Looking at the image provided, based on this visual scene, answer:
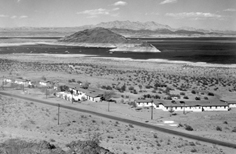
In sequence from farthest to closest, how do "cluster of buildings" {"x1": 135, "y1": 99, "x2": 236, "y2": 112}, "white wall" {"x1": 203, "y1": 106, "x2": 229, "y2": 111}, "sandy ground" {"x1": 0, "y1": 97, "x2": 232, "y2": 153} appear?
"white wall" {"x1": 203, "y1": 106, "x2": 229, "y2": 111}, "cluster of buildings" {"x1": 135, "y1": 99, "x2": 236, "y2": 112}, "sandy ground" {"x1": 0, "y1": 97, "x2": 232, "y2": 153}

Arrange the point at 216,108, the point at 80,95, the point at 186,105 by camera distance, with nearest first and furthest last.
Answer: the point at 186,105 < the point at 216,108 < the point at 80,95

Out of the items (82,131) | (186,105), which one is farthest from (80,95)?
(82,131)

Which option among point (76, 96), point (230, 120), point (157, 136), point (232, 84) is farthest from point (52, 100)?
point (232, 84)

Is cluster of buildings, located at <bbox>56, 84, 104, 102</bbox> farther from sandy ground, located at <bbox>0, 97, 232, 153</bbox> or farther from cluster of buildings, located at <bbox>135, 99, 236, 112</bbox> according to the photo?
sandy ground, located at <bbox>0, 97, 232, 153</bbox>

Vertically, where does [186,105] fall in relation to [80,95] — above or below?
below

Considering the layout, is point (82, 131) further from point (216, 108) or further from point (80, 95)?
point (216, 108)

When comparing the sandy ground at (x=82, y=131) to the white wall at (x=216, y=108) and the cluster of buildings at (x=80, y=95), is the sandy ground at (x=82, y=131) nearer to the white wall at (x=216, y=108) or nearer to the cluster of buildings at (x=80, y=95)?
the cluster of buildings at (x=80, y=95)

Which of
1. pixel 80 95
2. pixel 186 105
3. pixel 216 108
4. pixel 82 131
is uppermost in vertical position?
pixel 80 95

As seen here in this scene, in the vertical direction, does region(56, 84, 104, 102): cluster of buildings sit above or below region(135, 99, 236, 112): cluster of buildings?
above

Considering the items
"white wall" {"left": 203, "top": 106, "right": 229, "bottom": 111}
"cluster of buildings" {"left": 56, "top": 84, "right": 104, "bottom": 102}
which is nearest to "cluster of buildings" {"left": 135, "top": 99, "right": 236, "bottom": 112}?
"white wall" {"left": 203, "top": 106, "right": 229, "bottom": 111}

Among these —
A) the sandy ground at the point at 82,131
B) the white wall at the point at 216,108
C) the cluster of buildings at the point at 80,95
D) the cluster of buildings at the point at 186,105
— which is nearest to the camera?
the sandy ground at the point at 82,131

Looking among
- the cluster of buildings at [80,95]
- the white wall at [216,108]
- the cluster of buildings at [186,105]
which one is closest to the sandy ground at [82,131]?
the cluster of buildings at [80,95]

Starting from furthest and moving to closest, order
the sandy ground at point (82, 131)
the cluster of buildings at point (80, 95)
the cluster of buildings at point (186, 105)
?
the cluster of buildings at point (80, 95)
the cluster of buildings at point (186, 105)
the sandy ground at point (82, 131)
